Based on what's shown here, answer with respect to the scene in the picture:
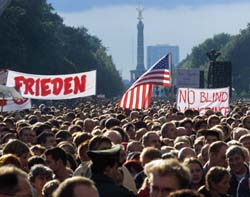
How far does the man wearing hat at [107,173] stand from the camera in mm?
7543

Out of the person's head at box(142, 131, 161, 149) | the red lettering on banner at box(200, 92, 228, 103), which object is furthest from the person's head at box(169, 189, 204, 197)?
the red lettering on banner at box(200, 92, 228, 103)

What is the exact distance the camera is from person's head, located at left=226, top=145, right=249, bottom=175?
10211 millimetres

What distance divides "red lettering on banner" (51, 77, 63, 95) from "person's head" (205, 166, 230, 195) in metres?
16.3

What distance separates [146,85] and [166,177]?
19056 mm

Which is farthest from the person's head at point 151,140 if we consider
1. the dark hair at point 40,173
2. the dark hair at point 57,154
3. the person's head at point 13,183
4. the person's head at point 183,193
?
the person's head at point 183,193

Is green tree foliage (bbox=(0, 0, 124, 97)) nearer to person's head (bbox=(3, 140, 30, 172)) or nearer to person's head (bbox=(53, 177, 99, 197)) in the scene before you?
person's head (bbox=(3, 140, 30, 172))

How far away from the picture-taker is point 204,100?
26.4 m

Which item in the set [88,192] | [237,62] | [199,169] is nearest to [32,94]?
[199,169]

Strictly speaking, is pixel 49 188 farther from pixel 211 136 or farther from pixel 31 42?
pixel 31 42

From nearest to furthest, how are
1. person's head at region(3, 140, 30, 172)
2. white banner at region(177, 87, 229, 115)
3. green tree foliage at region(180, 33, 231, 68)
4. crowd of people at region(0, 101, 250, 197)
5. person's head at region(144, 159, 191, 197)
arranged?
crowd of people at region(0, 101, 250, 197)
person's head at region(144, 159, 191, 197)
person's head at region(3, 140, 30, 172)
white banner at region(177, 87, 229, 115)
green tree foliage at region(180, 33, 231, 68)

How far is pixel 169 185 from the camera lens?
244 inches

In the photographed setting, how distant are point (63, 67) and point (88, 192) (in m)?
88.1

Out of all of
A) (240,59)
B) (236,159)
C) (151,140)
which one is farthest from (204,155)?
(240,59)

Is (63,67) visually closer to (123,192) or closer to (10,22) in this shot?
(10,22)
